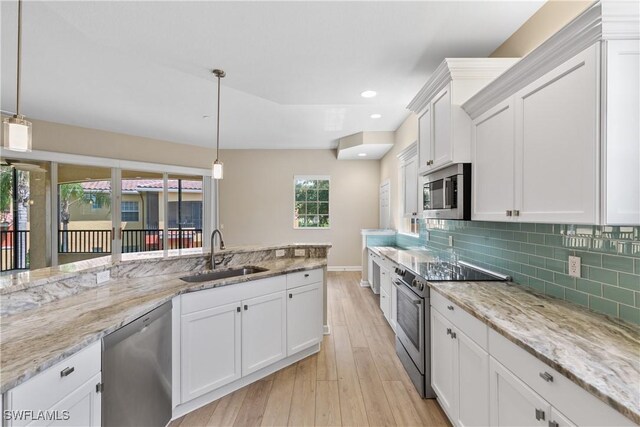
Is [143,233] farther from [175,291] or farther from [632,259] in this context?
[632,259]

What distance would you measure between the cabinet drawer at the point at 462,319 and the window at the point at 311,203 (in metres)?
5.07

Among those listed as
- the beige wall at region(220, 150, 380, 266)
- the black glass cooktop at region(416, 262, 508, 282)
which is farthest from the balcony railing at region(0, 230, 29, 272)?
the black glass cooktop at region(416, 262, 508, 282)

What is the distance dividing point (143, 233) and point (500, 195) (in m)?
6.19

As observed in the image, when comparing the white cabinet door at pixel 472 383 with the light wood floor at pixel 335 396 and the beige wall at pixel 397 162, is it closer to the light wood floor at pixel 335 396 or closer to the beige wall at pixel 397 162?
the light wood floor at pixel 335 396

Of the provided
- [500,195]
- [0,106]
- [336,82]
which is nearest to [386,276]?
[500,195]

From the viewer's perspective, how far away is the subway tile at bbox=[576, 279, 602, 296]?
1.41 metres

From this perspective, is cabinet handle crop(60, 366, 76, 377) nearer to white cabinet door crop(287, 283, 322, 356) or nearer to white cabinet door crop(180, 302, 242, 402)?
white cabinet door crop(180, 302, 242, 402)

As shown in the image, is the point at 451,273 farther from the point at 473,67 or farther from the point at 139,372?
the point at 139,372

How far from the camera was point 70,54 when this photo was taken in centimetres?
270

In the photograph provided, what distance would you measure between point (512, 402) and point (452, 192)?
1.41m

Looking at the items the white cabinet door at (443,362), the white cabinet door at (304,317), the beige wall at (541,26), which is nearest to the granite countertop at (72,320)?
the white cabinet door at (304,317)

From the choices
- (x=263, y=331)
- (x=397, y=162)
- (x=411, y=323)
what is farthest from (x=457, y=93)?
(x=397, y=162)

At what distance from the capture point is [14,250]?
449 centimetres

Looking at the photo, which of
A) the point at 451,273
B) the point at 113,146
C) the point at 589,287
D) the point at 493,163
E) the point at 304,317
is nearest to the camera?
the point at 589,287
